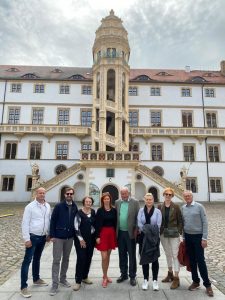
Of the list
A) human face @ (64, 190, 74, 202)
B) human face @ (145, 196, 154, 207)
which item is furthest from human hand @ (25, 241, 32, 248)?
human face @ (145, 196, 154, 207)

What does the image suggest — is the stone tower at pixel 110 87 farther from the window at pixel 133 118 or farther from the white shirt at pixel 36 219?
the white shirt at pixel 36 219

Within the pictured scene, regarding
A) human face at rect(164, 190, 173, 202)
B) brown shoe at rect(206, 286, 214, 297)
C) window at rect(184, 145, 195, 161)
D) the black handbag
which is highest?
window at rect(184, 145, 195, 161)

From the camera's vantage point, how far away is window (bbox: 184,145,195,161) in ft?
114

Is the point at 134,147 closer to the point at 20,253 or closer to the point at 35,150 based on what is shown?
the point at 35,150

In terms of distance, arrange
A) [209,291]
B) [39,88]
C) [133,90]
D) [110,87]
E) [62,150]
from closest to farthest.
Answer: [209,291]
[110,87]
[62,150]
[39,88]
[133,90]

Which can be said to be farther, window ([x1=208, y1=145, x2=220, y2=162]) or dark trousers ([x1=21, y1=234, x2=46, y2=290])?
window ([x1=208, y1=145, x2=220, y2=162])

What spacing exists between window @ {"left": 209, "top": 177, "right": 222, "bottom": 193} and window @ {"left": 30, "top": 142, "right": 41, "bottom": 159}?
22102 millimetres

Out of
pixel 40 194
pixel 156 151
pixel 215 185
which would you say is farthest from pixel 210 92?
pixel 40 194

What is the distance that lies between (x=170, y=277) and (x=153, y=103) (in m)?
31.6

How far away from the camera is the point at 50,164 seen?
33.6 metres

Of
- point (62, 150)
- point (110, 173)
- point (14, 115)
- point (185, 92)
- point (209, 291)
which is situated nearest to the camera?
point (209, 291)

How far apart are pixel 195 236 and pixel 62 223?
120 inches

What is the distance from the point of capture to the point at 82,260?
6137 mm

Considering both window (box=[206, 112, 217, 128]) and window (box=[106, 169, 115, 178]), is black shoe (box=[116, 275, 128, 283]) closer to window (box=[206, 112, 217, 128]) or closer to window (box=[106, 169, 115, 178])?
window (box=[106, 169, 115, 178])
